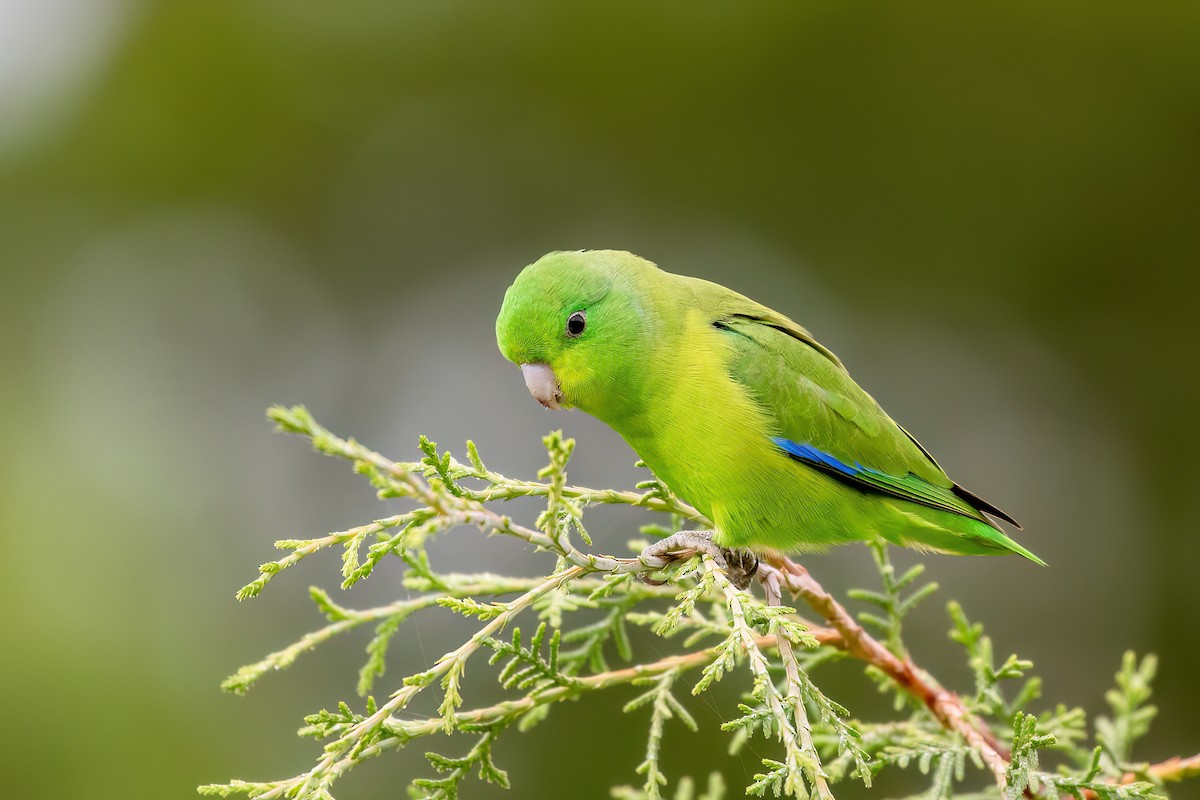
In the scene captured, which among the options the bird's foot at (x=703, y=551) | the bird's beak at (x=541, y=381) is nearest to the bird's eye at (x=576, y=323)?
the bird's beak at (x=541, y=381)

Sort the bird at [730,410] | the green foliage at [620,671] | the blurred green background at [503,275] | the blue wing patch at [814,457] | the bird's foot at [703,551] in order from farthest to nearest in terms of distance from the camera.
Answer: the blurred green background at [503,275] → the blue wing patch at [814,457] → the bird at [730,410] → the bird's foot at [703,551] → the green foliage at [620,671]

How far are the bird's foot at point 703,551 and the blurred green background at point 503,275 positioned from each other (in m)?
2.56

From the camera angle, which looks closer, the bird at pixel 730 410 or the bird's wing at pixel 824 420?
the bird at pixel 730 410

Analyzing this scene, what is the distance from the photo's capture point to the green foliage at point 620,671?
1.75 meters

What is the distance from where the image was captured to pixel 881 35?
6.02 meters

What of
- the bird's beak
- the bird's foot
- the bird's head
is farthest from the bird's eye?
the bird's foot

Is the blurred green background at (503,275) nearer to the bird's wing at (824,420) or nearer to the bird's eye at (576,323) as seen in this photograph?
the bird's wing at (824,420)

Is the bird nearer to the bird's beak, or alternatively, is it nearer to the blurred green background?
the bird's beak

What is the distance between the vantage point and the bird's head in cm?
276

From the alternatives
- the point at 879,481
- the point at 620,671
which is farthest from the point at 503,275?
the point at 620,671

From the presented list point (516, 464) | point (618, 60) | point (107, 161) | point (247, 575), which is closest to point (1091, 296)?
point (618, 60)

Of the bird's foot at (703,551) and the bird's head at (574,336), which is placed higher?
the bird's head at (574,336)

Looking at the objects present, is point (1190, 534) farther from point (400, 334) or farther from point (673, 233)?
point (400, 334)

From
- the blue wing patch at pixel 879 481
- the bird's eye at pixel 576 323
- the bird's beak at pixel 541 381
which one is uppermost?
the bird's eye at pixel 576 323
